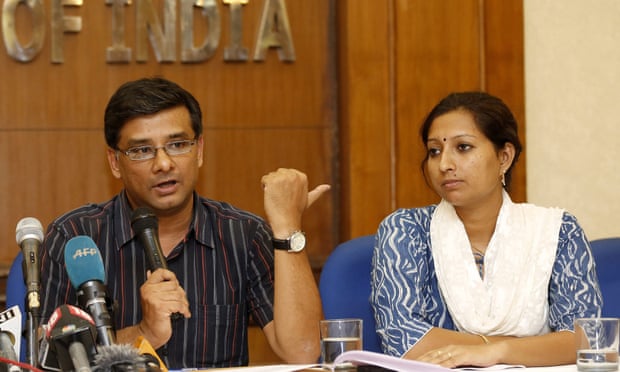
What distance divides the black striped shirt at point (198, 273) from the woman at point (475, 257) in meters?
0.37

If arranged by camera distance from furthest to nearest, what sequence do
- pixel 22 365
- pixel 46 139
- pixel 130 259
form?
pixel 46 139 < pixel 130 259 < pixel 22 365

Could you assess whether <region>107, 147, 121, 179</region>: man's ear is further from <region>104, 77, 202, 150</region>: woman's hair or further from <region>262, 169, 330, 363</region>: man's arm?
<region>262, 169, 330, 363</region>: man's arm

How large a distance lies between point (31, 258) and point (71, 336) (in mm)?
425

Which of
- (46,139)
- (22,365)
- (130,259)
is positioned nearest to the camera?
(22,365)

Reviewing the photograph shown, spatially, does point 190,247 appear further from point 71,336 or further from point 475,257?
point 71,336

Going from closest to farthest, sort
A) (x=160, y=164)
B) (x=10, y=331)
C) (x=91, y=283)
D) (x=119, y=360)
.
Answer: (x=119, y=360) → (x=91, y=283) → (x=10, y=331) → (x=160, y=164)

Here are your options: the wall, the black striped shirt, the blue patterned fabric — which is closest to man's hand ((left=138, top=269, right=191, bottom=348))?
the black striped shirt

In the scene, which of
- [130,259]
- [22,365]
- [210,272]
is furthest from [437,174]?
[22,365]

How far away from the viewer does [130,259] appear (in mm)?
2723

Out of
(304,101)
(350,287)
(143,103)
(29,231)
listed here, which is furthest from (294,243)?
(304,101)

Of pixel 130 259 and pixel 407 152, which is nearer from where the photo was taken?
pixel 130 259

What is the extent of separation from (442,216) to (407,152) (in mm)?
968

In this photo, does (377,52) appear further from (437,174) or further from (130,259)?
(130,259)

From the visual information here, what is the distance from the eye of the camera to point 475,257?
2832 millimetres
